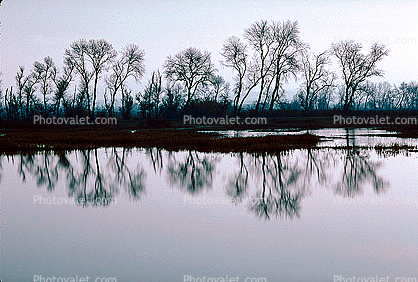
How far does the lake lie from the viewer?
7.75m

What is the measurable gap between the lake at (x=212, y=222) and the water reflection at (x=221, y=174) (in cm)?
7

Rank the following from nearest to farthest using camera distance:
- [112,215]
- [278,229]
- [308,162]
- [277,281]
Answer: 1. [277,281]
2. [278,229]
3. [112,215]
4. [308,162]

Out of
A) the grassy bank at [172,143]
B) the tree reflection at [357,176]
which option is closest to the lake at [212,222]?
the tree reflection at [357,176]

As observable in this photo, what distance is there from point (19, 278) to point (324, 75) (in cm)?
7218

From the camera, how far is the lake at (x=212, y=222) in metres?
7.75

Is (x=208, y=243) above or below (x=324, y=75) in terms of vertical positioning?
below

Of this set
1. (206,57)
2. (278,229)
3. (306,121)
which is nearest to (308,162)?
(278,229)

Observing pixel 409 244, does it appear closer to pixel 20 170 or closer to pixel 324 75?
pixel 20 170

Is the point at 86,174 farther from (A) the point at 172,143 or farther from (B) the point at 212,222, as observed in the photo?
(A) the point at 172,143

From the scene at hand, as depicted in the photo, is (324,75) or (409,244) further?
(324,75)

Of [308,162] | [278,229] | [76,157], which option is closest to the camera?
[278,229]

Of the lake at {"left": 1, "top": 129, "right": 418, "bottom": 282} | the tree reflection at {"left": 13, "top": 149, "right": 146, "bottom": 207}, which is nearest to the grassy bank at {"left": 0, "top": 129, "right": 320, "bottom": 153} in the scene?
the tree reflection at {"left": 13, "top": 149, "right": 146, "bottom": 207}

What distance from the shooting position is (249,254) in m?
8.38

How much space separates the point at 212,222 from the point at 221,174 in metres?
7.48
